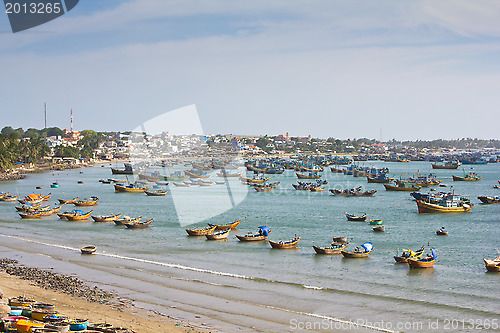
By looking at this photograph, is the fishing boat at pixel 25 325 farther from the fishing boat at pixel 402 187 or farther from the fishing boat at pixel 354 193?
the fishing boat at pixel 402 187

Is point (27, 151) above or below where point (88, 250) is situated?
above

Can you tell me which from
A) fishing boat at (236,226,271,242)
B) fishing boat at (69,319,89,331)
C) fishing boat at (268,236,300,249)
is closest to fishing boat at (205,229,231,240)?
fishing boat at (236,226,271,242)

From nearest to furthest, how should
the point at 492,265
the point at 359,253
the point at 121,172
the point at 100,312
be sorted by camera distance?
1. the point at 100,312
2. the point at 492,265
3. the point at 359,253
4. the point at 121,172

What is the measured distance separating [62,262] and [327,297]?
14.1 metres

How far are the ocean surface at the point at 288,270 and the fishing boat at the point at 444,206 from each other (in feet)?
2.81

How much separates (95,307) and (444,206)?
117 ft

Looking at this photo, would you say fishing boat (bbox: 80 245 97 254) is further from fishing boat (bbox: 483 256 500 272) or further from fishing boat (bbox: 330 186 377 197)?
fishing boat (bbox: 330 186 377 197)

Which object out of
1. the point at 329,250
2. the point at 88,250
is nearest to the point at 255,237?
the point at 329,250

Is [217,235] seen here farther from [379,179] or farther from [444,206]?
[379,179]

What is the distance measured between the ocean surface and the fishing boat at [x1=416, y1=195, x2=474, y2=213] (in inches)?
33.7

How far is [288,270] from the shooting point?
26.0 m

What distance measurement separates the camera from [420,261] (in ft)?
85.0

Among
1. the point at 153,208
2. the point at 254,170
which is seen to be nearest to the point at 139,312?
the point at 153,208

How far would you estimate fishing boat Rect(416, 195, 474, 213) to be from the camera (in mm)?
46219
